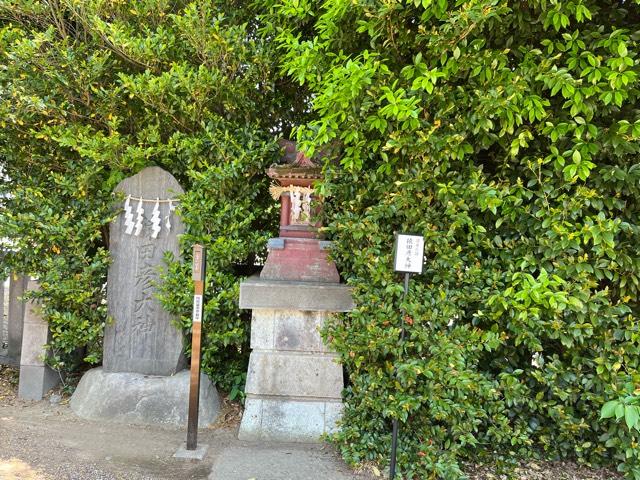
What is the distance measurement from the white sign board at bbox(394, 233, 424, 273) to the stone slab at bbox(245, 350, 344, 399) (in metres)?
1.23

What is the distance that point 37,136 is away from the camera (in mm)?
4578

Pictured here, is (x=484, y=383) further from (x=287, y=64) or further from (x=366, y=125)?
(x=287, y=64)

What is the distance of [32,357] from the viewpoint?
4.93 metres

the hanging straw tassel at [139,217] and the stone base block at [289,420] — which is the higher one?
the hanging straw tassel at [139,217]

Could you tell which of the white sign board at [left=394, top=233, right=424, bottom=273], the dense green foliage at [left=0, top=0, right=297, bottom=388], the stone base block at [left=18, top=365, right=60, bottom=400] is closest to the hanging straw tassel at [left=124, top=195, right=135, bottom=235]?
the dense green foliage at [left=0, top=0, right=297, bottom=388]

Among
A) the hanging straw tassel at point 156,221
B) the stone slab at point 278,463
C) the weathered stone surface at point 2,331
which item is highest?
the hanging straw tassel at point 156,221

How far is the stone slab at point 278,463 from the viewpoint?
141 inches

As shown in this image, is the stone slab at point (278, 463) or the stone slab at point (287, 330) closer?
the stone slab at point (278, 463)

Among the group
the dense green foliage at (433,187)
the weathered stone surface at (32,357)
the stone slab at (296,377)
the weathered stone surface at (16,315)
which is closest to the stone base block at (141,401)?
the dense green foliage at (433,187)

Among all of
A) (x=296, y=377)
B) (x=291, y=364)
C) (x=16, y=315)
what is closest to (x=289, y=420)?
(x=296, y=377)

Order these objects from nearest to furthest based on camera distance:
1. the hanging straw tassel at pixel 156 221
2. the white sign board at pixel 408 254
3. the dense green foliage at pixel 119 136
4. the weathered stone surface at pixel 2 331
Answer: the white sign board at pixel 408 254
the dense green foliage at pixel 119 136
the hanging straw tassel at pixel 156 221
the weathered stone surface at pixel 2 331

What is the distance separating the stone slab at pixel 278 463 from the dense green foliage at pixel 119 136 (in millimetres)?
1085

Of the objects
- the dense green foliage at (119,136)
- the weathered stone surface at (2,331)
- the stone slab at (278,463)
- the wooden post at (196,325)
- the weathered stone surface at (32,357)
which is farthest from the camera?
the weathered stone surface at (2,331)

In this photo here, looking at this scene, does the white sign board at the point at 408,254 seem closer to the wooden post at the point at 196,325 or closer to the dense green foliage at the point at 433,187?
the dense green foliage at the point at 433,187
